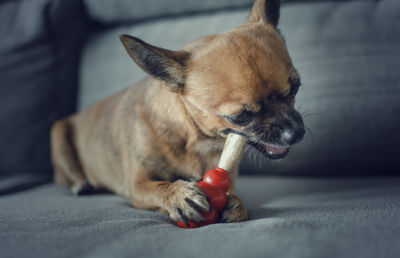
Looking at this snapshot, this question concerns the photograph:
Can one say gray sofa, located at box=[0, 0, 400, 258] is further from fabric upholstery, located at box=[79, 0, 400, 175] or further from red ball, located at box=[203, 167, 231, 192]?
red ball, located at box=[203, 167, 231, 192]

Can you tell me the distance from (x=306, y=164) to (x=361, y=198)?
49 cm

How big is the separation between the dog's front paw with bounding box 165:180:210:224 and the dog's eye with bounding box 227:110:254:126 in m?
0.27

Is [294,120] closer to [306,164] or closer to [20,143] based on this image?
[306,164]

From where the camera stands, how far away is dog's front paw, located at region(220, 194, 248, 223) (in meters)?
1.17

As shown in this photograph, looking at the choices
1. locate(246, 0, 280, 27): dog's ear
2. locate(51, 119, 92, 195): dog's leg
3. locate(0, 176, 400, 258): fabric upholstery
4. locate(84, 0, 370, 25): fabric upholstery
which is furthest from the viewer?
locate(84, 0, 370, 25): fabric upholstery

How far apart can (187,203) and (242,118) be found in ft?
1.17

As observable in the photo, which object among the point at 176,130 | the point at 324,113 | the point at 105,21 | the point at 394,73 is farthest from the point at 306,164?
the point at 105,21

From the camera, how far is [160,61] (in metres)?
1.27

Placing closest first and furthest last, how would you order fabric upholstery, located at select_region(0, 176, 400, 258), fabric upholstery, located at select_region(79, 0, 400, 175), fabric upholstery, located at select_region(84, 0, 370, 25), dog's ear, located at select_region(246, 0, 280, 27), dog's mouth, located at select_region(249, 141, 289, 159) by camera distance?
Result: fabric upholstery, located at select_region(0, 176, 400, 258)
dog's mouth, located at select_region(249, 141, 289, 159)
dog's ear, located at select_region(246, 0, 280, 27)
fabric upholstery, located at select_region(79, 0, 400, 175)
fabric upholstery, located at select_region(84, 0, 370, 25)

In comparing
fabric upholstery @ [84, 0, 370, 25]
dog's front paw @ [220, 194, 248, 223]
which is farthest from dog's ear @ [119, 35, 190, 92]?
fabric upholstery @ [84, 0, 370, 25]

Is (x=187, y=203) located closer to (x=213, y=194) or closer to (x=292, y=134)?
(x=213, y=194)

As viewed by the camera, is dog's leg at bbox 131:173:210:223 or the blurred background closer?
dog's leg at bbox 131:173:210:223

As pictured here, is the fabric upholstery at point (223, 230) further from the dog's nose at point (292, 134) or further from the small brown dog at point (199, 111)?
the dog's nose at point (292, 134)

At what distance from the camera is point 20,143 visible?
2.09 meters
